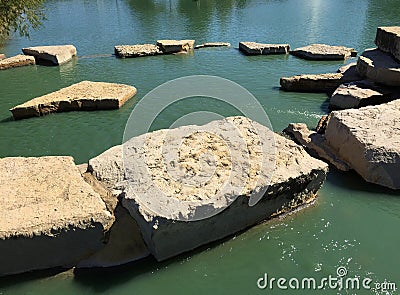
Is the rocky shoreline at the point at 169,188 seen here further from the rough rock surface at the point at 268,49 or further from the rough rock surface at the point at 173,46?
the rough rock surface at the point at 173,46

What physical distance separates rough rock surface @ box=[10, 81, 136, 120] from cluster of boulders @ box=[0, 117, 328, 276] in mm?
3346

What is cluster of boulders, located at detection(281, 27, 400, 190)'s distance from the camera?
5484 millimetres

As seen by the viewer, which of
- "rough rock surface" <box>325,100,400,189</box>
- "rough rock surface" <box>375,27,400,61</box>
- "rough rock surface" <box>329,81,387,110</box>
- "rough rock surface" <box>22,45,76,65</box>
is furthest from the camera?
"rough rock surface" <box>22,45,76,65</box>

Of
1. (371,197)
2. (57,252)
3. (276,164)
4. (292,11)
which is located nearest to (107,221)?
(57,252)

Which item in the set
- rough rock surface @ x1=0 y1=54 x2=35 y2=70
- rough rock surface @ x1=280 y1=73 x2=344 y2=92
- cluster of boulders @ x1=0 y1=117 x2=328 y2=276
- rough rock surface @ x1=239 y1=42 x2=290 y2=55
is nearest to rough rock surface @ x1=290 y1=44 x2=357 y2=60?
rough rock surface @ x1=239 y1=42 x2=290 y2=55

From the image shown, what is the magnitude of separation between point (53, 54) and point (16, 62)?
1.20 metres

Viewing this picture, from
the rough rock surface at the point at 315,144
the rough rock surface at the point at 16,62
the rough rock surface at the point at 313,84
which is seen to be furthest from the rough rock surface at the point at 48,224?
the rough rock surface at the point at 16,62

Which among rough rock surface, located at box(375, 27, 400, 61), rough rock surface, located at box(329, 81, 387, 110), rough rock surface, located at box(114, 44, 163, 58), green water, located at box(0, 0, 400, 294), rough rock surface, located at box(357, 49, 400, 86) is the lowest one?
green water, located at box(0, 0, 400, 294)

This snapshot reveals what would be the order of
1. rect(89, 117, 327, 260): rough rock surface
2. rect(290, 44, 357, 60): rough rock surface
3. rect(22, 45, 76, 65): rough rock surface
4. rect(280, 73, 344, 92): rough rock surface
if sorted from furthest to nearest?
rect(22, 45, 76, 65): rough rock surface
rect(290, 44, 357, 60): rough rock surface
rect(280, 73, 344, 92): rough rock surface
rect(89, 117, 327, 260): rough rock surface

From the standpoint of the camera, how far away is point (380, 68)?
28.6ft

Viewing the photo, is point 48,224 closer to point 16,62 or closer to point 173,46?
point 16,62

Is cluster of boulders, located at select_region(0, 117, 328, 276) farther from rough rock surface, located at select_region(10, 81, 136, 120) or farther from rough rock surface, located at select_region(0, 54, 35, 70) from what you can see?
rough rock surface, located at select_region(0, 54, 35, 70)

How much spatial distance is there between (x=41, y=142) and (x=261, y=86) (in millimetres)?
5643

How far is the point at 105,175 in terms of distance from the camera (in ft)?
16.8
